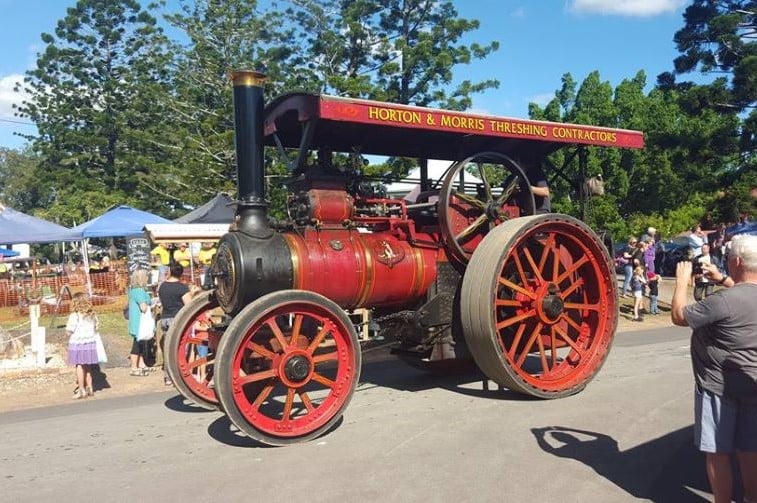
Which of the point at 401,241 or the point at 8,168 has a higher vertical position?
the point at 8,168

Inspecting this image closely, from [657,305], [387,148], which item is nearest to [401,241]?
[387,148]

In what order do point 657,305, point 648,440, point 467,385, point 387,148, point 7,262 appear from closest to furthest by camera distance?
1. point 648,440
2. point 467,385
3. point 387,148
4. point 657,305
5. point 7,262

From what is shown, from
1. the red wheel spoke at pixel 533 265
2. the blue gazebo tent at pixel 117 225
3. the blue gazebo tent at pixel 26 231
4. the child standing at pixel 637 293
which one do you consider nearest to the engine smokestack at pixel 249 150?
the red wheel spoke at pixel 533 265

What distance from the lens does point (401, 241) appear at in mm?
5746

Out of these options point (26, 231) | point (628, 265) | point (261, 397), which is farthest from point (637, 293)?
point (26, 231)

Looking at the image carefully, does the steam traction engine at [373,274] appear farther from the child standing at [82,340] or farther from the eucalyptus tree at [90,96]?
the eucalyptus tree at [90,96]

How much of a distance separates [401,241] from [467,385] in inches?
59.4

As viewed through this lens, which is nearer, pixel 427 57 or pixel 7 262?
pixel 427 57

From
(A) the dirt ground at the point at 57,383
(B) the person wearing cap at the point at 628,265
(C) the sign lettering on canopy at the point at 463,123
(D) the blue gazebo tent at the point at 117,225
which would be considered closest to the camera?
(C) the sign lettering on canopy at the point at 463,123

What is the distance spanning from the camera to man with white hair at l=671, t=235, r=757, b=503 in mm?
2787

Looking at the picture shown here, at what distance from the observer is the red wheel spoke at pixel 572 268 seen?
5869mm

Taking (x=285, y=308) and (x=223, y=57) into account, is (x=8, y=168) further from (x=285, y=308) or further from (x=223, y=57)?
(x=285, y=308)

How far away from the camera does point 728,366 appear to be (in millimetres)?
2838

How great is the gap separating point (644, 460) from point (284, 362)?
2.31m
